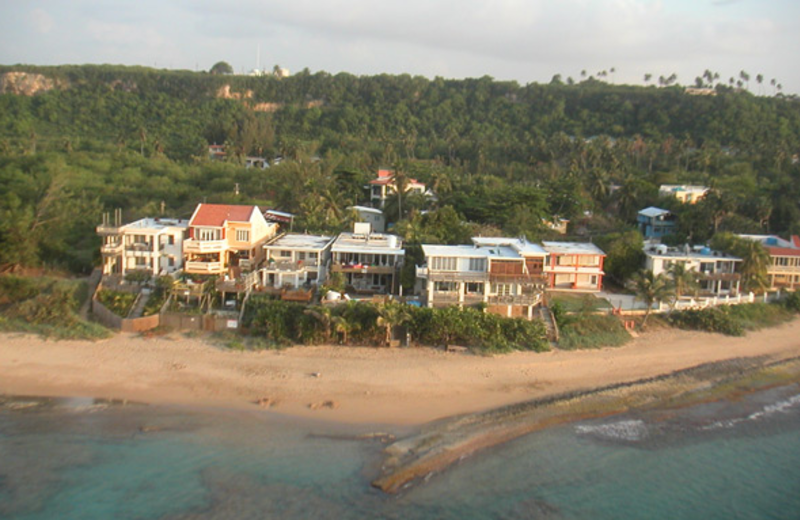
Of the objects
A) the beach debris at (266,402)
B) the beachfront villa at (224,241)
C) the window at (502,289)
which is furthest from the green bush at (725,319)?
the beachfront villa at (224,241)

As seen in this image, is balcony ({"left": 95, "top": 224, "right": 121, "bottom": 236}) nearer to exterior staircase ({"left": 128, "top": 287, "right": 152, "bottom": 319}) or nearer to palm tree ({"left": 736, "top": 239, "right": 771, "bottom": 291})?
exterior staircase ({"left": 128, "top": 287, "right": 152, "bottom": 319})

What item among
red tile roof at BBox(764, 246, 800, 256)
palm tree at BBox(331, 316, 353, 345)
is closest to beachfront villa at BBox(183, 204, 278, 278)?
palm tree at BBox(331, 316, 353, 345)

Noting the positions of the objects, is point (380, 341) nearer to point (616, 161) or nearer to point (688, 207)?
point (688, 207)

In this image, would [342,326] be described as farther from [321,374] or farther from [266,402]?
[266,402]

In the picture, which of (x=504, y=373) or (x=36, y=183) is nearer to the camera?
(x=504, y=373)

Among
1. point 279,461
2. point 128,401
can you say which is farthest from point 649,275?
point 128,401

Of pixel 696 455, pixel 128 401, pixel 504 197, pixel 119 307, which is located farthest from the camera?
pixel 504 197

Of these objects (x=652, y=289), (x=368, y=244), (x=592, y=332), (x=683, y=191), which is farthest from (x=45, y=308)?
(x=683, y=191)
